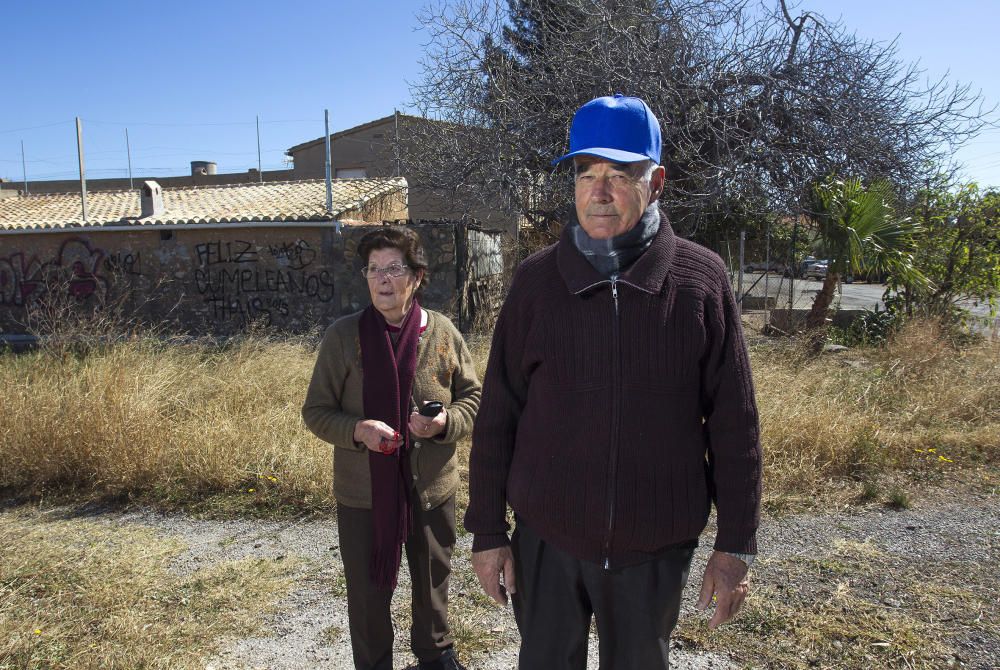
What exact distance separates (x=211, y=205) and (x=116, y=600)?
1626cm

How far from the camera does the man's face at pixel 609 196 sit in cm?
171

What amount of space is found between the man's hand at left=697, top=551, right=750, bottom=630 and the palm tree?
23.6 feet

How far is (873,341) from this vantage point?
359 inches

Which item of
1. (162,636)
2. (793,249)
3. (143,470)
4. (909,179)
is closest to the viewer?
(162,636)

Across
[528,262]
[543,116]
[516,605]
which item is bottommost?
[516,605]

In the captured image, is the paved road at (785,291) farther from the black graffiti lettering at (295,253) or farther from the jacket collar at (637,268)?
the black graffiti lettering at (295,253)

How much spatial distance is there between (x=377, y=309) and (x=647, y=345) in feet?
4.02

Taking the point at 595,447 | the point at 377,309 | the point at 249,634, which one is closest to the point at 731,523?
the point at 595,447

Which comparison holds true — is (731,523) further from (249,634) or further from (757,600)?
Result: (249,634)

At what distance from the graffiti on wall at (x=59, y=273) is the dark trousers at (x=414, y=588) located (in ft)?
50.6

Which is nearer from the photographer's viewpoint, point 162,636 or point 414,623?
point 414,623

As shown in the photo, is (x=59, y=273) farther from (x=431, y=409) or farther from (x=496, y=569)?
(x=496, y=569)

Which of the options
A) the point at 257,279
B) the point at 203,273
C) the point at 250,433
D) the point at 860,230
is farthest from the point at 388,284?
the point at 203,273

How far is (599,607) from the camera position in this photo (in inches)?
68.1
